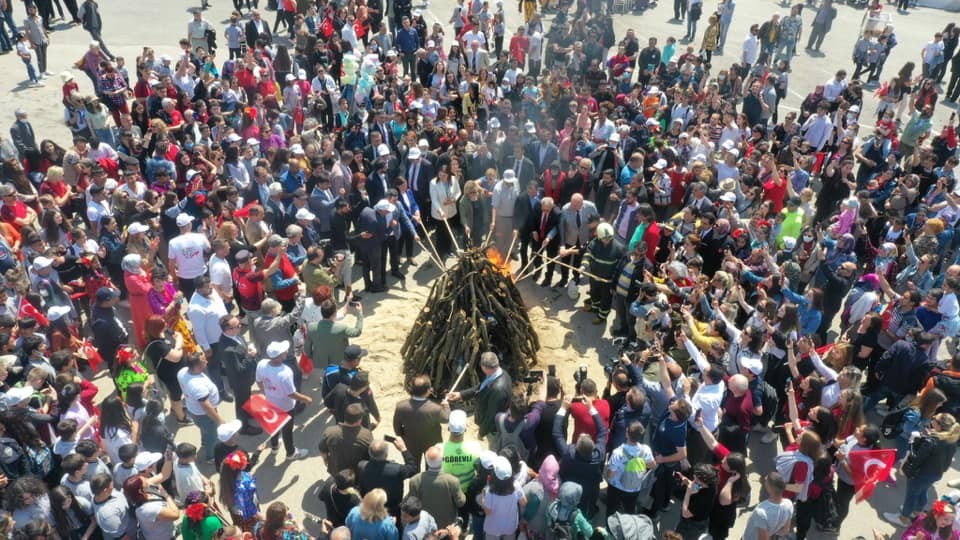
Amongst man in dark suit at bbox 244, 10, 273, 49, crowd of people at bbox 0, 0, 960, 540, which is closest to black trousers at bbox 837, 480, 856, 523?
crowd of people at bbox 0, 0, 960, 540

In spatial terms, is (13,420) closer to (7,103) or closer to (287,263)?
(287,263)

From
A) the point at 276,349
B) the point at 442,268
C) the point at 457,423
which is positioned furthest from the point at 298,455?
the point at 442,268

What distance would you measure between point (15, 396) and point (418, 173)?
7.15 metres

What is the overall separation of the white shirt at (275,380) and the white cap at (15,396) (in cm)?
221

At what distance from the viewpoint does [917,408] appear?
816 cm

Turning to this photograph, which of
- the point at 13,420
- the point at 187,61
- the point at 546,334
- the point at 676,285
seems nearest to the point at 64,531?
the point at 13,420

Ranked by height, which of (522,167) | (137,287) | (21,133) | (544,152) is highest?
(21,133)

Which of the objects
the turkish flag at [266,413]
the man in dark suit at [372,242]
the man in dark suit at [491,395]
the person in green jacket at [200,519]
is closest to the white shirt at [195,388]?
the turkish flag at [266,413]

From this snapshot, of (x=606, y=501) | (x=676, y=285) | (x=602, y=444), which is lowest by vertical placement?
(x=606, y=501)

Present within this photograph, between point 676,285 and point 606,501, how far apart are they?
10.8 ft

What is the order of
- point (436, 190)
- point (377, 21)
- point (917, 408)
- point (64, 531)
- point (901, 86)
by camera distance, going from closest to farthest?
point (64, 531)
point (917, 408)
point (436, 190)
point (901, 86)
point (377, 21)

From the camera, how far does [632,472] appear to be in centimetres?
710

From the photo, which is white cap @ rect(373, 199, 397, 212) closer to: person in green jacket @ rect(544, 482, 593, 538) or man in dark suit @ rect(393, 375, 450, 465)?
man in dark suit @ rect(393, 375, 450, 465)

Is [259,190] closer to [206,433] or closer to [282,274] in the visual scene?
[282,274]
